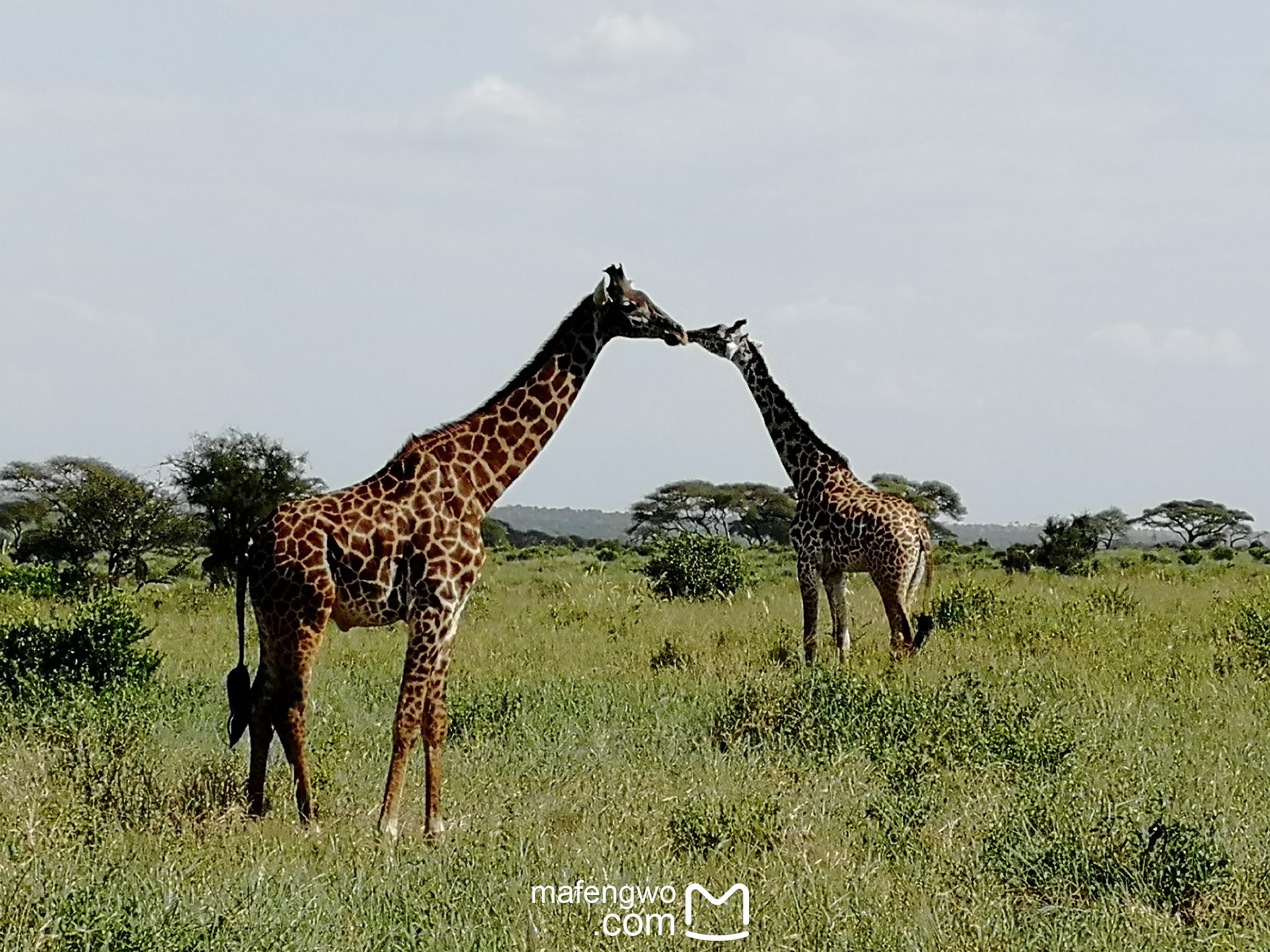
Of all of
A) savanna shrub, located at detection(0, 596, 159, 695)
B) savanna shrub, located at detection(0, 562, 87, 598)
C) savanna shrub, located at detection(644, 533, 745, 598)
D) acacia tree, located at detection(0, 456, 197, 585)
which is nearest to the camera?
savanna shrub, located at detection(0, 596, 159, 695)

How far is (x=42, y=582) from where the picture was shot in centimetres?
1912

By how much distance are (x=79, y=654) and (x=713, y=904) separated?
21.3ft

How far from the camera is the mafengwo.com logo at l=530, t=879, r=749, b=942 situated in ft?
19.1

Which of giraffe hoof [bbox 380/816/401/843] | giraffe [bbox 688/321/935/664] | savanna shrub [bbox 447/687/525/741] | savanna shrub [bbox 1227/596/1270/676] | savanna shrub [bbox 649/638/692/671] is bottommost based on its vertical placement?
giraffe hoof [bbox 380/816/401/843]

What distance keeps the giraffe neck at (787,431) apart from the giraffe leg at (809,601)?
2.37ft

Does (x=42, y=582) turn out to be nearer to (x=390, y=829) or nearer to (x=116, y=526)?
(x=116, y=526)

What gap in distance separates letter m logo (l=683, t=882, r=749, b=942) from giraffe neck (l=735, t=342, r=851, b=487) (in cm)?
641

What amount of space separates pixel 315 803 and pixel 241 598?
3.61 ft

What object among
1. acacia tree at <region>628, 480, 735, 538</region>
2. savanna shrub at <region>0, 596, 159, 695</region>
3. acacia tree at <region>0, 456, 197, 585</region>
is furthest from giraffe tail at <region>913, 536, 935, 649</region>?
acacia tree at <region>628, 480, 735, 538</region>

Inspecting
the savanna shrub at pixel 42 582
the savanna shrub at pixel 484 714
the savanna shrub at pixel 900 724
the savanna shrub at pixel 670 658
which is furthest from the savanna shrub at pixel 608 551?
the savanna shrub at pixel 900 724

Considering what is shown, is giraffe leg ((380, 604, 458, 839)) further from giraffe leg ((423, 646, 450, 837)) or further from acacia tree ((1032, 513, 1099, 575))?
acacia tree ((1032, 513, 1099, 575))

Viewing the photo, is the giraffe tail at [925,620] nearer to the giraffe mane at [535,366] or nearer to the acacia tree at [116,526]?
the giraffe mane at [535,366]

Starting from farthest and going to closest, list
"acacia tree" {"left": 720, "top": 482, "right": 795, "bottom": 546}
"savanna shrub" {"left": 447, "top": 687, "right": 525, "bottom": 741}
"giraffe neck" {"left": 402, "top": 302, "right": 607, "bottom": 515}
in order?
"acacia tree" {"left": 720, "top": 482, "right": 795, "bottom": 546} < "savanna shrub" {"left": 447, "top": 687, "right": 525, "bottom": 741} < "giraffe neck" {"left": 402, "top": 302, "right": 607, "bottom": 515}

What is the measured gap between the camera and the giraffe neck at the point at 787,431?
1243cm
